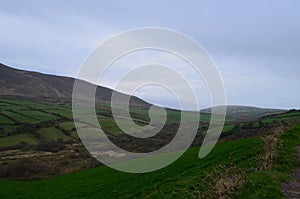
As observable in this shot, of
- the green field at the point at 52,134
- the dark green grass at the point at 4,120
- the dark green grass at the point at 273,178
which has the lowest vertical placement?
the green field at the point at 52,134

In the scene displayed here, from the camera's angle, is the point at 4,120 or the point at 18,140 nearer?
the point at 18,140

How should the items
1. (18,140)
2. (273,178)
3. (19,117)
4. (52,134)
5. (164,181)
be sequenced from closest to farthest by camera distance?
(273,178)
(164,181)
(18,140)
(52,134)
(19,117)

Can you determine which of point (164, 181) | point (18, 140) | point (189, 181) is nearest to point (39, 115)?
point (18, 140)

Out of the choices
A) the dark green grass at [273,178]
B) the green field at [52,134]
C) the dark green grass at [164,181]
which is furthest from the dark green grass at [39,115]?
the dark green grass at [273,178]

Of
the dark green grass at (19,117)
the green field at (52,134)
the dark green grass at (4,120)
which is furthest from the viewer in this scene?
the dark green grass at (19,117)

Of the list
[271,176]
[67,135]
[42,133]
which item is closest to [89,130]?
[67,135]

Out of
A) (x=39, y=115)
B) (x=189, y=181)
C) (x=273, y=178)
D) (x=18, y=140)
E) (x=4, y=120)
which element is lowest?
(x=18, y=140)

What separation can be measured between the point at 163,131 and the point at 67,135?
1139 inches

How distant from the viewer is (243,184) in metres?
9.95

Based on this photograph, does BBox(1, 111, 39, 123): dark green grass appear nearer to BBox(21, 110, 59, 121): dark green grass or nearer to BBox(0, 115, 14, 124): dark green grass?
BBox(0, 115, 14, 124): dark green grass

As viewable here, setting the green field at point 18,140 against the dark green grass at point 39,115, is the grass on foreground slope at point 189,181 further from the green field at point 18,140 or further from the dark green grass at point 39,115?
the dark green grass at point 39,115

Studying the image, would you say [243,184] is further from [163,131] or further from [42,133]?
[163,131]

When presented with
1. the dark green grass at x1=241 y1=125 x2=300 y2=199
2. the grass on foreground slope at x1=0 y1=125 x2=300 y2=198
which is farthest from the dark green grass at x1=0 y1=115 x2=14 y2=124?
the dark green grass at x1=241 y1=125 x2=300 y2=199

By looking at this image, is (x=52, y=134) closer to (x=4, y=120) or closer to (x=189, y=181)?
(x=4, y=120)
